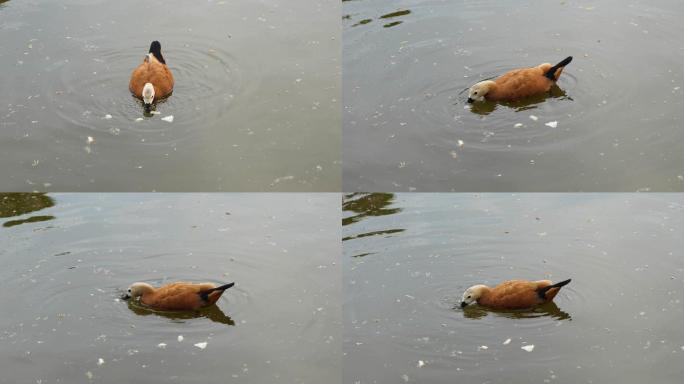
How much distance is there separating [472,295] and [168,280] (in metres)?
2.69

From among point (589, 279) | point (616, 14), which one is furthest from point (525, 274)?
point (616, 14)

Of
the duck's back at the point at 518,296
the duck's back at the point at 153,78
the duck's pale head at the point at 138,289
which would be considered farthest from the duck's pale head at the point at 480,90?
the duck's pale head at the point at 138,289

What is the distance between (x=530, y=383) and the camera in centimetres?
740

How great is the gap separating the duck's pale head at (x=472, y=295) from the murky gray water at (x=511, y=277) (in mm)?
89

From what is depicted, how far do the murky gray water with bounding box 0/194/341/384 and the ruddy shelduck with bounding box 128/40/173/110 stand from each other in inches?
44.1

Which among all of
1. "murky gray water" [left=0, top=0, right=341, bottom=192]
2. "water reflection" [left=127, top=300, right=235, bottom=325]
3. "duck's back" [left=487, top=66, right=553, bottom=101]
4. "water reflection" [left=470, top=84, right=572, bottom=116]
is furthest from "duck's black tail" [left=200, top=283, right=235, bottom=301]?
"duck's back" [left=487, top=66, right=553, bottom=101]

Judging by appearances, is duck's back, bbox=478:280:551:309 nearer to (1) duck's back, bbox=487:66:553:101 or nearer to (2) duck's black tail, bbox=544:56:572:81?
(1) duck's back, bbox=487:66:553:101

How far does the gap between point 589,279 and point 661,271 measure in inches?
25.2

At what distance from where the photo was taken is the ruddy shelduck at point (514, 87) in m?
9.23

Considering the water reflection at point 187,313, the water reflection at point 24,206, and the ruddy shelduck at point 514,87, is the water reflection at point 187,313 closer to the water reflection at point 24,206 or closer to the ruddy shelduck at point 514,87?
the water reflection at point 24,206

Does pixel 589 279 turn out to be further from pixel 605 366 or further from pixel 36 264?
pixel 36 264

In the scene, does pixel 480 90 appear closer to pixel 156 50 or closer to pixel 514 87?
pixel 514 87

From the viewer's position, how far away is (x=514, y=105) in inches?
366

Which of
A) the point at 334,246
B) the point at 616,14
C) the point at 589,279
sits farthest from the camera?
the point at 616,14
